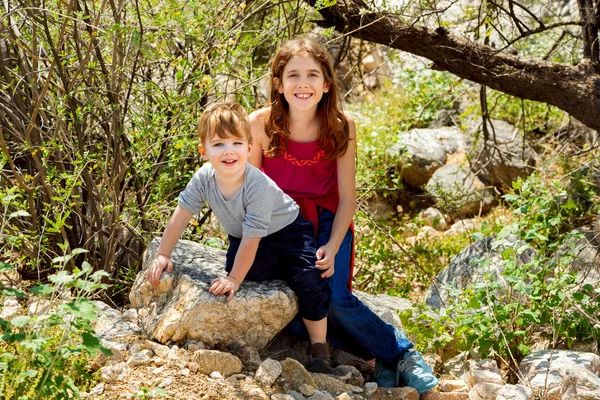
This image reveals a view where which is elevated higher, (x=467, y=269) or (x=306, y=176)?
(x=306, y=176)

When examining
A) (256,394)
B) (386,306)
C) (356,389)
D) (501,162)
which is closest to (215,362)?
(256,394)

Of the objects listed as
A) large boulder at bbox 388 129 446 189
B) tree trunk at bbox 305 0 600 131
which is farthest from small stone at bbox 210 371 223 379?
large boulder at bbox 388 129 446 189

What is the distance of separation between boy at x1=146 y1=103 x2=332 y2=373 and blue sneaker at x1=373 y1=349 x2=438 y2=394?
310mm

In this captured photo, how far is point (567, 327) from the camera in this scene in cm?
408

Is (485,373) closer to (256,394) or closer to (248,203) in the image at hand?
(256,394)

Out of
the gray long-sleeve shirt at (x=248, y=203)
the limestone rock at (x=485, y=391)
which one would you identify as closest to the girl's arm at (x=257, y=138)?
the gray long-sleeve shirt at (x=248, y=203)

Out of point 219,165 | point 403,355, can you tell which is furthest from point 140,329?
point 403,355

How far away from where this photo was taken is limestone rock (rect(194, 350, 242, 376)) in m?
3.29

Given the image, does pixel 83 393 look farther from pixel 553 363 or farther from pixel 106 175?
pixel 553 363

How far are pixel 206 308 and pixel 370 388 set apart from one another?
84 centimetres

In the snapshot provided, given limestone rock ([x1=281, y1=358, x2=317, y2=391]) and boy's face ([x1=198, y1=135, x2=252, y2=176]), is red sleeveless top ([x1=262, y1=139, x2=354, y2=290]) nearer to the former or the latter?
boy's face ([x1=198, y1=135, x2=252, y2=176])

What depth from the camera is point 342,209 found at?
3.80 meters

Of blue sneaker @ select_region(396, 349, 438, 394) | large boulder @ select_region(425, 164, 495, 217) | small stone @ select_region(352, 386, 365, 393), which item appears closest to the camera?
small stone @ select_region(352, 386, 365, 393)

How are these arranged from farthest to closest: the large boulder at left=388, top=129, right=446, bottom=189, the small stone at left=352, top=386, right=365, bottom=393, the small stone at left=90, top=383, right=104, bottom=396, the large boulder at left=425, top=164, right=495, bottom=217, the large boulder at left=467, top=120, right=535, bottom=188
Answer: the large boulder at left=388, top=129, right=446, bottom=189 < the large boulder at left=467, top=120, right=535, bottom=188 < the large boulder at left=425, top=164, right=495, bottom=217 < the small stone at left=352, top=386, right=365, bottom=393 < the small stone at left=90, top=383, right=104, bottom=396
